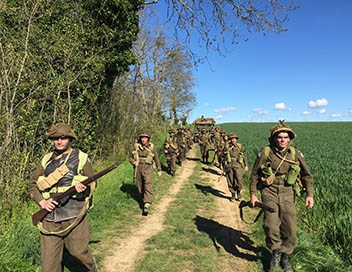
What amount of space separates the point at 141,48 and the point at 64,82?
16967mm

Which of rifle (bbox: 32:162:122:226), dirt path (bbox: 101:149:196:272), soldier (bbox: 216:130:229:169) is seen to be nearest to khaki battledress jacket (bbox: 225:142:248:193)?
soldier (bbox: 216:130:229:169)

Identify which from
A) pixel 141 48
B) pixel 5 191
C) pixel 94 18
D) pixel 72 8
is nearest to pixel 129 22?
pixel 94 18

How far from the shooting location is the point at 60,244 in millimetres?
3312

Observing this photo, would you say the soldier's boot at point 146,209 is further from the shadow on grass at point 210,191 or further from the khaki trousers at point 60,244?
the khaki trousers at point 60,244

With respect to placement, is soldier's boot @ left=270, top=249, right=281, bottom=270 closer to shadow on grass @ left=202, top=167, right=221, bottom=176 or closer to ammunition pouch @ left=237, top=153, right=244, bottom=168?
ammunition pouch @ left=237, top=153, right=244, bottom=168

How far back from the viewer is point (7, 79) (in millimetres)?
5129

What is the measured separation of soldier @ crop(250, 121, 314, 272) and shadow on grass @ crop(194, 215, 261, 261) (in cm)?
69

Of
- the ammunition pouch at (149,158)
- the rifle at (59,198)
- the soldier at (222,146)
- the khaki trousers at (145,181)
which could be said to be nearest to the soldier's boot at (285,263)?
the rifle at (59,198)

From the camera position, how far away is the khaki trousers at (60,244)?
126 inches

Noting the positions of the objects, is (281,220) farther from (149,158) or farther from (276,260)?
(149,158)

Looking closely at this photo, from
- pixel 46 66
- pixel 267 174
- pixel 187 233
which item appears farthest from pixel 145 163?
pixel 267 174

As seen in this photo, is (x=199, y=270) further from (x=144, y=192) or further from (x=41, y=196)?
(x=144, y=192)

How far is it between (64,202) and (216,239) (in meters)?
3.22

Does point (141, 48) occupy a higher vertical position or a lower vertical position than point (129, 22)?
higher
